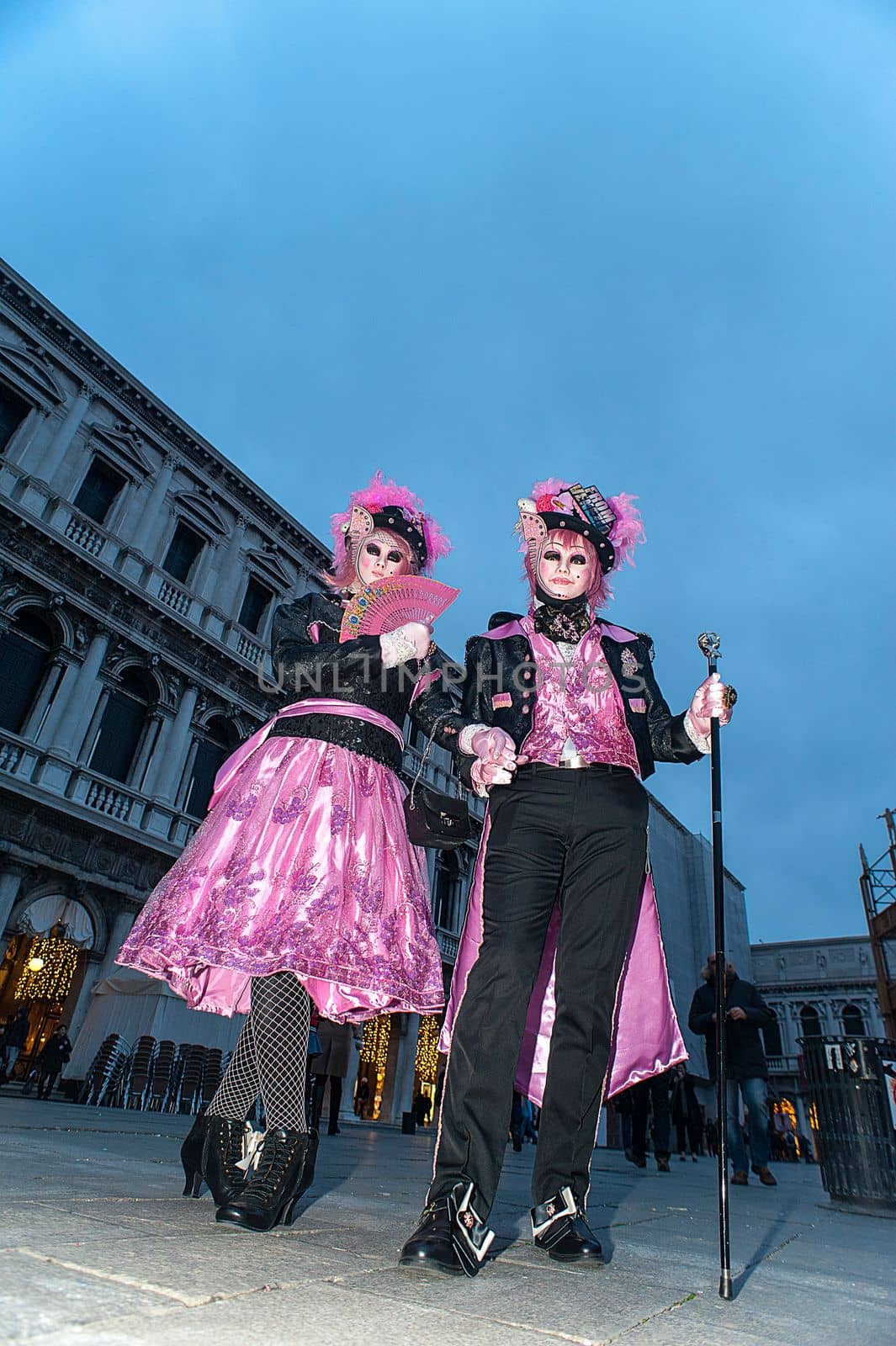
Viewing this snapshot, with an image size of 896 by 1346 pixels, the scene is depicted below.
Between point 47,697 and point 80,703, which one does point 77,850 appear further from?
point 47,697

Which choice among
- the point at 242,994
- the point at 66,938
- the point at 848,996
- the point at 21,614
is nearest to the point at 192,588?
the point at 21,614

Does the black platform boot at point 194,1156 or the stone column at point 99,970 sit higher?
the stone column at point 99,970

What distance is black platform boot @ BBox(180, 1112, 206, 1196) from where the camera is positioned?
2.30 meters

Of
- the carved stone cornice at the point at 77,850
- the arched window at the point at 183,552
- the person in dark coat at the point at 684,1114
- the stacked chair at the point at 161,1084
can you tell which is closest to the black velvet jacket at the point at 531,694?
the stacked chair at the point at 161,1084

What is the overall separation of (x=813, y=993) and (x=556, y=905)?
2235 inches

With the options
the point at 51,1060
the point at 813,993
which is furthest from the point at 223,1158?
the point at 813,993

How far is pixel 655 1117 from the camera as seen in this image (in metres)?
7.70

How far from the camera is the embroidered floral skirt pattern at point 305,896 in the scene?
2.23 meters

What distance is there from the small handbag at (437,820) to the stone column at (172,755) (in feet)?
43.0

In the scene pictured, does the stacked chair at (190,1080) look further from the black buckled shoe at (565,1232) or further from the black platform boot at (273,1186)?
the black buckled shoe at (565,1232)

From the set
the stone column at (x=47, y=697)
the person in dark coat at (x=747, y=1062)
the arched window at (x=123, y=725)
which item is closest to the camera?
the person in dark coat at (x=747, y=1062)

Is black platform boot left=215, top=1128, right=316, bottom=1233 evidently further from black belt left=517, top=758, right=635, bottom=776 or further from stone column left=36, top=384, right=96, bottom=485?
stone column left=36, top=384, right=96, bottom=485

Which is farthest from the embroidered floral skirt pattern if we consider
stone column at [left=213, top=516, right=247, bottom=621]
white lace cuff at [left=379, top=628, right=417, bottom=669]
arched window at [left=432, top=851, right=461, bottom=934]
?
arched window at [left=432, top=851, right=461, bottom=934]

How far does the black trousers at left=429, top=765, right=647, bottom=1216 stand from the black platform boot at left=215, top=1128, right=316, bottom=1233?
399 millimetres
